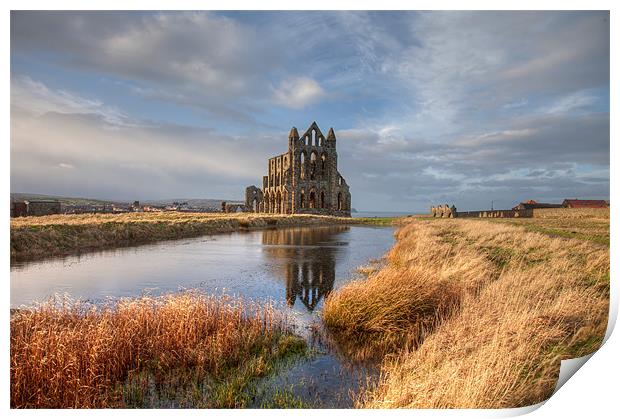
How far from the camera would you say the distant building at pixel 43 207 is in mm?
27364

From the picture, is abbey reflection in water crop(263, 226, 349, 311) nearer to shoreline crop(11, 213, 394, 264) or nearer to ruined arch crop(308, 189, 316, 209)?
shoreline crop(11, 213, 394, 264)

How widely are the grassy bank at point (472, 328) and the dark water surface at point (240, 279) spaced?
2.37 ft

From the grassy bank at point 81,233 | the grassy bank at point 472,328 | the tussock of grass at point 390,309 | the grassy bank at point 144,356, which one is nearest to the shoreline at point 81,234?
the grassy bank at point 81,233

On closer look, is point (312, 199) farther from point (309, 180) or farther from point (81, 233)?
point (81, 233)

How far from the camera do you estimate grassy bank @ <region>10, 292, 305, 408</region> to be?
559 centimetres

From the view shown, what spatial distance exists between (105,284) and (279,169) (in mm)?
65591

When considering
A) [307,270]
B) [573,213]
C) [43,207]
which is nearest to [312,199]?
A: [573,213]

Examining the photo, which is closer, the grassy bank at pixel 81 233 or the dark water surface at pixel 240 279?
the dark water surface at pixel 240 279

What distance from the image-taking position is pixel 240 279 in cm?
1439

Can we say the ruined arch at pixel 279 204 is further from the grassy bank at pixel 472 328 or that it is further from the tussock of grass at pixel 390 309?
the tussock of grass at pixel 390 309

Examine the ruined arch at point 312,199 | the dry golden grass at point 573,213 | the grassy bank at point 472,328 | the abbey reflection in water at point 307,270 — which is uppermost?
the ruined arch at point 312,199

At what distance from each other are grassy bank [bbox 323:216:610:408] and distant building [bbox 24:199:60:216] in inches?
1093

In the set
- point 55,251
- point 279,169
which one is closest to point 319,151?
point 279,169

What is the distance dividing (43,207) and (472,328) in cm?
3239
